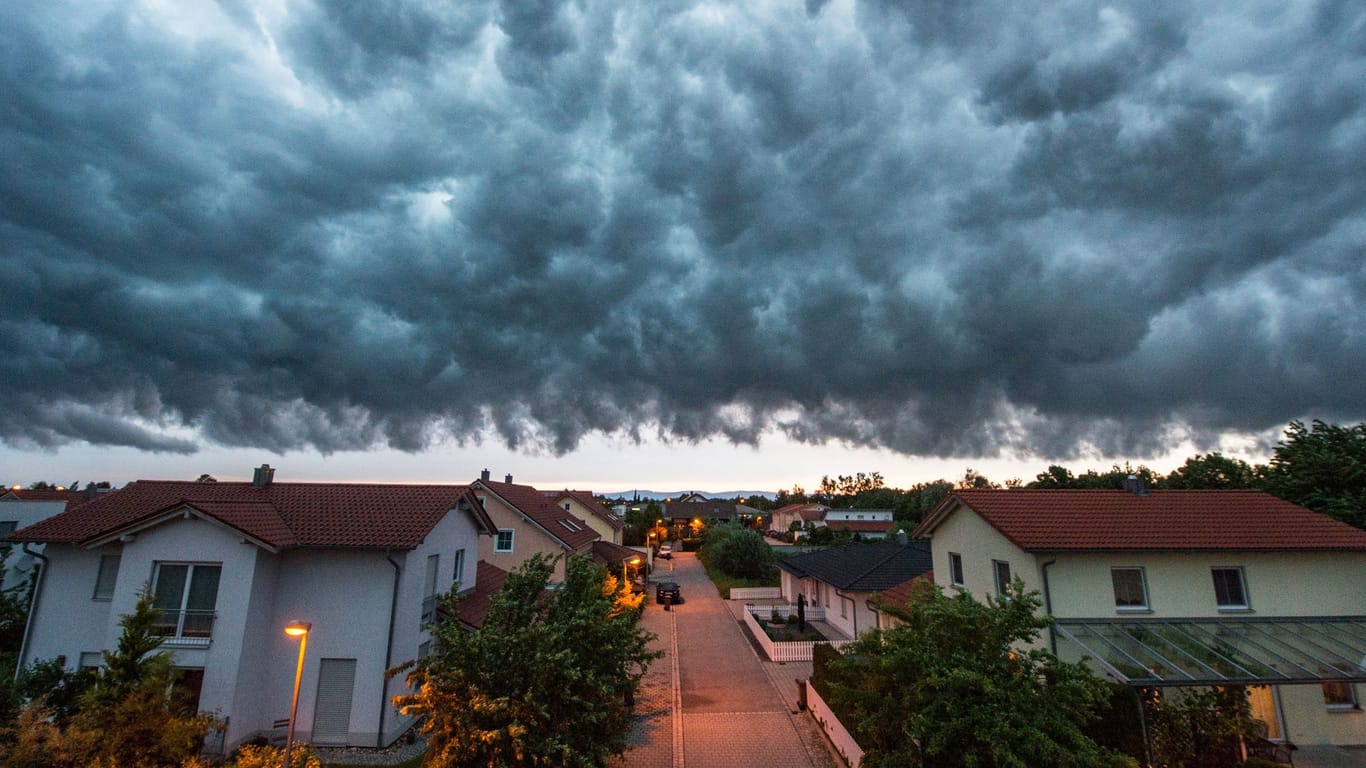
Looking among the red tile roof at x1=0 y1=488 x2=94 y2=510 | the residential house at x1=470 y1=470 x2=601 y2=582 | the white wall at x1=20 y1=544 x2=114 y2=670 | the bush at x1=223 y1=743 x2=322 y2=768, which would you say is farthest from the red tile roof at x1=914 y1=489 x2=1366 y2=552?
the red tile roof at x1=0 y1=488 x2=94 y2=510

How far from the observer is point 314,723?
57.1ft

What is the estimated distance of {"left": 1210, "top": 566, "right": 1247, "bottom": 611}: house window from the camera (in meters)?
18.3

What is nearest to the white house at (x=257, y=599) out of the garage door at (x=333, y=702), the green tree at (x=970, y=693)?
the garage door at (x=333, y=702)

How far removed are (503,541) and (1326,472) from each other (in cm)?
4311

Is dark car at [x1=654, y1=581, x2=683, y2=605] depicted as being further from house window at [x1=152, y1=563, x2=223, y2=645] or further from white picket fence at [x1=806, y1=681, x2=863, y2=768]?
house window at [x1=152, y1=563, x2=223, y2=645]

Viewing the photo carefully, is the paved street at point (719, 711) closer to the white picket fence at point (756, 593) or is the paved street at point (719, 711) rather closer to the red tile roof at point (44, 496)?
the white picket fence at point (756, 593)

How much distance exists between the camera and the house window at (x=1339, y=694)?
17203mm

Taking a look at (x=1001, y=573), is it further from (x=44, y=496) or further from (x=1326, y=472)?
(x=44, y=496)

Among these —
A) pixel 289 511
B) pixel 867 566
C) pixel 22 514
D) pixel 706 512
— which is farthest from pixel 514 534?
pixel 706 512

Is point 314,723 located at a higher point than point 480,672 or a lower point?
lower

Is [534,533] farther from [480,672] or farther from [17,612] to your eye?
[480,672]

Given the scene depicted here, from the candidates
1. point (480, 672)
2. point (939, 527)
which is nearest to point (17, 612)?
point (480, 672)

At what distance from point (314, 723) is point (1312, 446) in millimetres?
45624

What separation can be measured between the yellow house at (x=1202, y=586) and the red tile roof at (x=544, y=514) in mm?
24593
